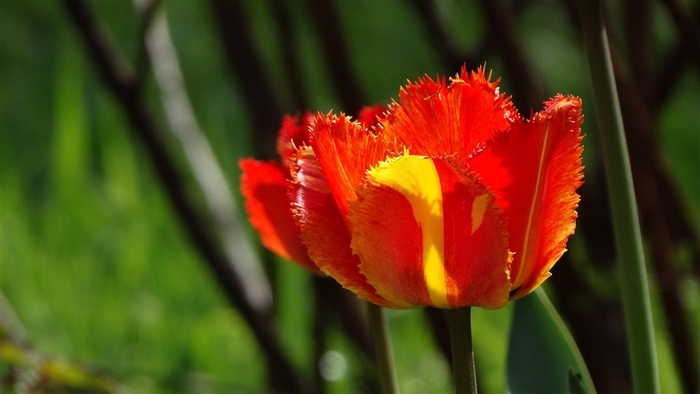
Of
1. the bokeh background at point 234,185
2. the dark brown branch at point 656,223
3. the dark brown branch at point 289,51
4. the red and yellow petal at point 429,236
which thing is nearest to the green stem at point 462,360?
the red and yellow petal at point 429,236

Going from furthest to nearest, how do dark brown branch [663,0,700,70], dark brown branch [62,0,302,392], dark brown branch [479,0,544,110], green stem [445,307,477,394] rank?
dark brown branch [62,0,302,392], dark brown branch [479,0,544,110], dark brown branch [663,0,700,70], green stem [445,307,477,394]

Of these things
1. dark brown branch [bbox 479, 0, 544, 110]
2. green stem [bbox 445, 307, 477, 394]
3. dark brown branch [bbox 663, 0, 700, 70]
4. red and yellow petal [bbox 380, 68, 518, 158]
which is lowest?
green stem [bbox 445, 307, 477, 394]

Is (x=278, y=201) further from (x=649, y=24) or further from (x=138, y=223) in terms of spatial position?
(x=138, y=223)

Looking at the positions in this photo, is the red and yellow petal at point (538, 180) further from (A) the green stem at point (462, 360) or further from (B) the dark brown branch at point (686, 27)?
(B) the dark brown branch at point (686, 27)

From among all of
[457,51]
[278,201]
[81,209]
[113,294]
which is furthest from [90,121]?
[278,201]

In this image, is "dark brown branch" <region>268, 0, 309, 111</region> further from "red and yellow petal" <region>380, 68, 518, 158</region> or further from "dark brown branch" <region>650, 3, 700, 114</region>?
"red and yellow petal" <region>380, 68, 518, 158</region>

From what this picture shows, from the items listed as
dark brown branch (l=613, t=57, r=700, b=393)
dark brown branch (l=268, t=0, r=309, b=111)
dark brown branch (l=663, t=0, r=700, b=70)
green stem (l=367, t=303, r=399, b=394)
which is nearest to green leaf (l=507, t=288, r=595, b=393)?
green stem (l=367, t=303, r=399, b=394)

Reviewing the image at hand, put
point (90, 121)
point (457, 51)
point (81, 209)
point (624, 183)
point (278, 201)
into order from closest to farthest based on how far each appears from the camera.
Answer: point (624, 183) → point (278, 201) → point (457, 51) → point (81, 209) → point (90, 121)
